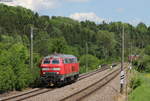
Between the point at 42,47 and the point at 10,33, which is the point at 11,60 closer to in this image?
the point at 42,47

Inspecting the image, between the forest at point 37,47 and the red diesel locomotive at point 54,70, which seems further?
the red diesel locomotive at point 54,70

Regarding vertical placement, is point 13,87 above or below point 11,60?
below

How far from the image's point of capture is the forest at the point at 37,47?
100ft

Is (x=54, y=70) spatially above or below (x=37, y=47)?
above

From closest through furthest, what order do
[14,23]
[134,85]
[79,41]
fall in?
1. [134,85]
2. [14,23]
3. [79,41]

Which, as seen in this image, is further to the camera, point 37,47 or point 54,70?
point 37,47

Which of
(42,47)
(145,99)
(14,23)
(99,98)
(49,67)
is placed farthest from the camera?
(14,23)

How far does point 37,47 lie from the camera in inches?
3959

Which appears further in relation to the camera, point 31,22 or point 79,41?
point 79,41

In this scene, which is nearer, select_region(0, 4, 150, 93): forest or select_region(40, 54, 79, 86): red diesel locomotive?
select_region(0, 4, 150, 93): forest

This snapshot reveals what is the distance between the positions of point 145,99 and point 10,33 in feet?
363

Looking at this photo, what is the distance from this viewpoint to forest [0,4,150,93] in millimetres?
30516

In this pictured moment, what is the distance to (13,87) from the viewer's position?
30.2 metres

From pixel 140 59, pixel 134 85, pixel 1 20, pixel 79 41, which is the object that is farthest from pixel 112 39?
pixel 134 85
